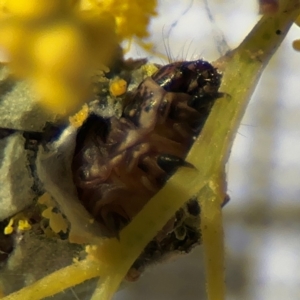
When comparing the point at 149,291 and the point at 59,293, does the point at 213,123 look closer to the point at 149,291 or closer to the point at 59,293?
the point at 59,293

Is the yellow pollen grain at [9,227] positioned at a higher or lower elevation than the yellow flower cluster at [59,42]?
lower

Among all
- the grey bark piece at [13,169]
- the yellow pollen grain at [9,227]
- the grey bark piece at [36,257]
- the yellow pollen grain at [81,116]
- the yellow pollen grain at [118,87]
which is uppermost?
the yellow pollen grain at [118,87]
